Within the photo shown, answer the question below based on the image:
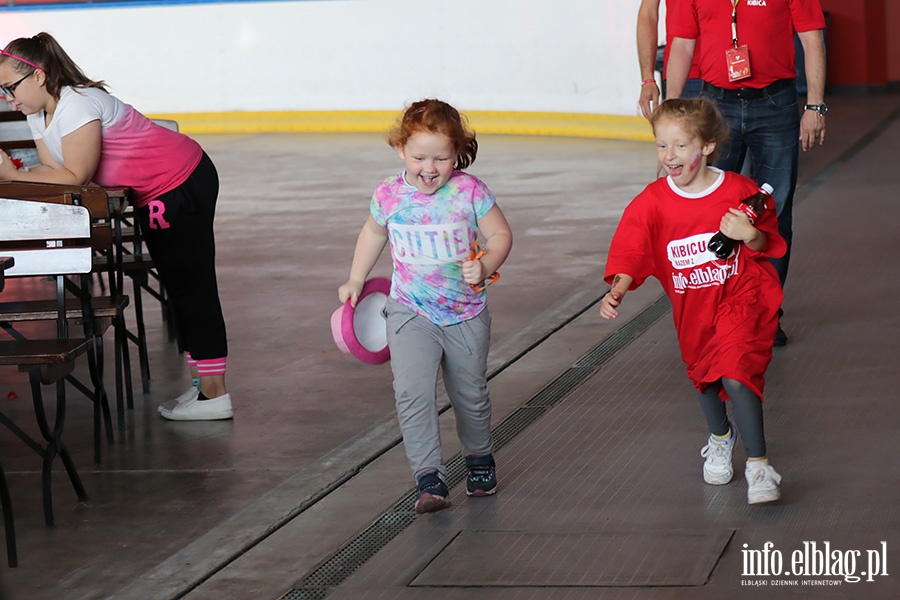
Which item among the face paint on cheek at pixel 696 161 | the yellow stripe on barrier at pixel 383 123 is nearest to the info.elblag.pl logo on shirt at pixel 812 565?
the face paint on cheek at pixel 696 161

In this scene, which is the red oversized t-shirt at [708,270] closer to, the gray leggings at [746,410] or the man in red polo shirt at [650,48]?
the gray leggings at [746,410]

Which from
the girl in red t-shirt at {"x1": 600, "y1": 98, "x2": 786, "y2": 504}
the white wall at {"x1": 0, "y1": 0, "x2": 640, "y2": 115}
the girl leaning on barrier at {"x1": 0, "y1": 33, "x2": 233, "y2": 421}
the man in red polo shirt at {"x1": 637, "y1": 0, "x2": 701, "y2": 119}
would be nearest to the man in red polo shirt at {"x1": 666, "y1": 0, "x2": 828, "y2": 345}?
the man in red polo shirt at {"x1": 637, "y1": 0, "x2": 701, "y2": 119}

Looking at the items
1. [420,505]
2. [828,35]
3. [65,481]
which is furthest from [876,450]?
[828,35]

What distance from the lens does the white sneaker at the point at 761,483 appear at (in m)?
4.13

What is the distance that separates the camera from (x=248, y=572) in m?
3.96

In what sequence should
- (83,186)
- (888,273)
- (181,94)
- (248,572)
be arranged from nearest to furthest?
(248,572), (83,186), (888,273), (181,94)

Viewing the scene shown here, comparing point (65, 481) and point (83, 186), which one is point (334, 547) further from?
point (83, 186)

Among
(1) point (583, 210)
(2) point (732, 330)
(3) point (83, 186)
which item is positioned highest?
(3) point (83, 186)

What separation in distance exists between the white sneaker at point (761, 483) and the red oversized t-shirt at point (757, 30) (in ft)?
6.79

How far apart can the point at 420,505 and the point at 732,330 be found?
1098 millimetres

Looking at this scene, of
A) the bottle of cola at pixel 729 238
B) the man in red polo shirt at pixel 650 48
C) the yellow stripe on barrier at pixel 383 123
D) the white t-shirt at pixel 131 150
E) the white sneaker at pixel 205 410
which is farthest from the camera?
the yellow stripe on barrier at pixel 383 123

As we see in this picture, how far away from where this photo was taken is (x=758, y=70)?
562 cm

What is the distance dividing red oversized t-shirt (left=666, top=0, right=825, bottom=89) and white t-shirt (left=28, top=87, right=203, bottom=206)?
7.18 feet

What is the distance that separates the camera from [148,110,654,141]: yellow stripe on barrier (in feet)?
50.0
